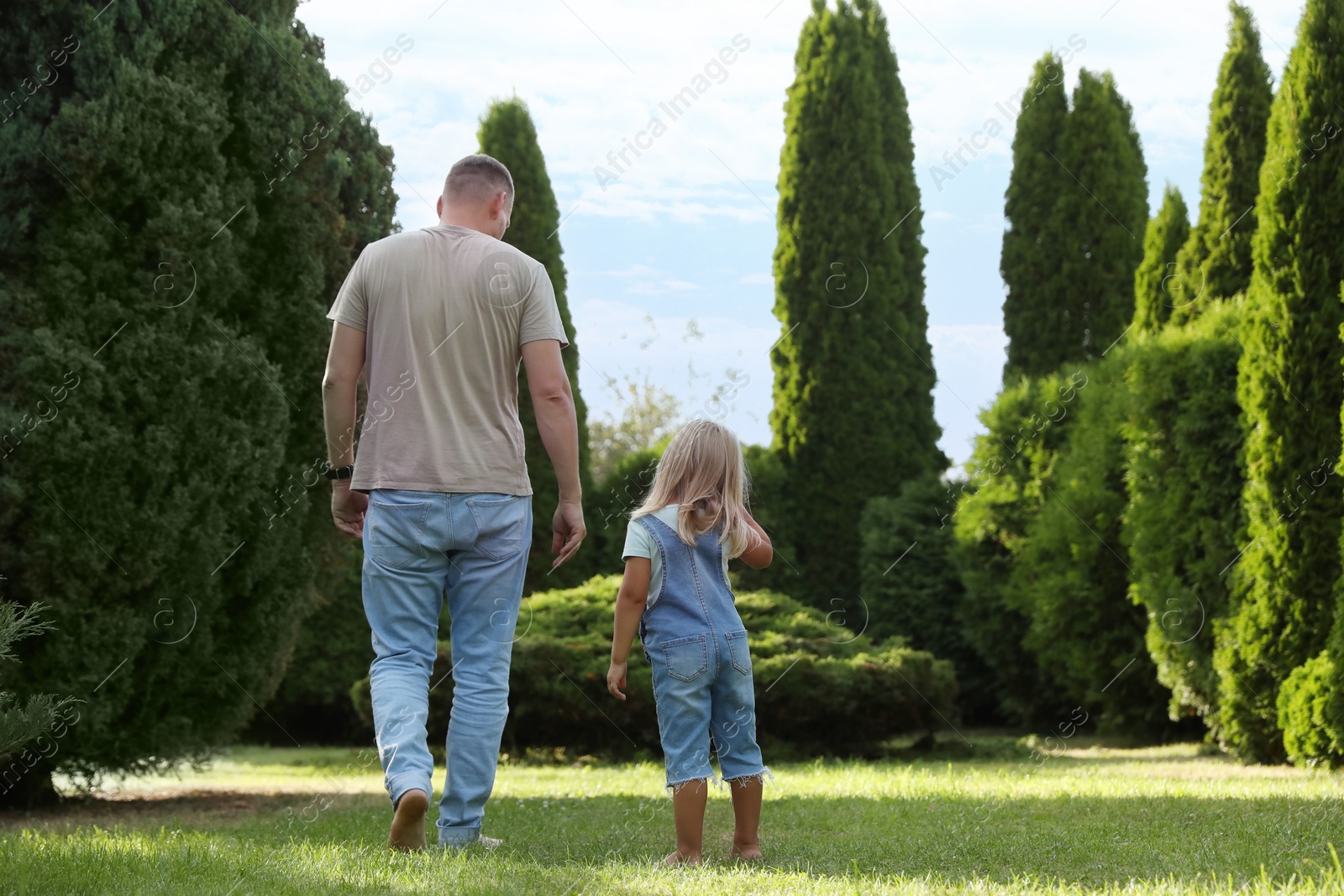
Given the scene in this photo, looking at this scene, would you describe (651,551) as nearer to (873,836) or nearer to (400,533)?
(400,533)

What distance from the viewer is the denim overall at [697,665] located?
4008 millimetres

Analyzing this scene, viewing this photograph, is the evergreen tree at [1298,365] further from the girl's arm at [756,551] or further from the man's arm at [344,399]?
the man's arm at [344,399]

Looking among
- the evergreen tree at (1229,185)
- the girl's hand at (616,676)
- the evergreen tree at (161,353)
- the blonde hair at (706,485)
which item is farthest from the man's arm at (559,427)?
the evergreen tree at (1229,185)

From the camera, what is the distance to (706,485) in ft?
13.6

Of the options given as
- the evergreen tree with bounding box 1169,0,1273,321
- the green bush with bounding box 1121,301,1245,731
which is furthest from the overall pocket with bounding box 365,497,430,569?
the evergreen tree with bounding box 1169,0,1273,321

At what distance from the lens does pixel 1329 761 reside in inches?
276

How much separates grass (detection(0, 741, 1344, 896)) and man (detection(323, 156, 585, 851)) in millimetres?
450

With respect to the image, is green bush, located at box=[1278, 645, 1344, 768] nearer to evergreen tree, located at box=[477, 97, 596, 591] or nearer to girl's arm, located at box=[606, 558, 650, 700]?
girl's arm, located at box=[606, 558, 650, 700]

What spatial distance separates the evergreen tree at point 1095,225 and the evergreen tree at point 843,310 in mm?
1739

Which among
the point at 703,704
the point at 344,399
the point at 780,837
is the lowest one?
the point at 780,837

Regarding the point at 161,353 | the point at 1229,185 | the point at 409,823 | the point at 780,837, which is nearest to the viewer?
the point at 409,823

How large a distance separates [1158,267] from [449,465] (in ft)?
31.6

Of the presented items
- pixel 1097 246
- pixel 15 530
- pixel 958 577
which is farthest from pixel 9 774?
pixel 1097 246

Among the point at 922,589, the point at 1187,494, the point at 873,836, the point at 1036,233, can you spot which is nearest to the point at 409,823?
the point at 873,836
